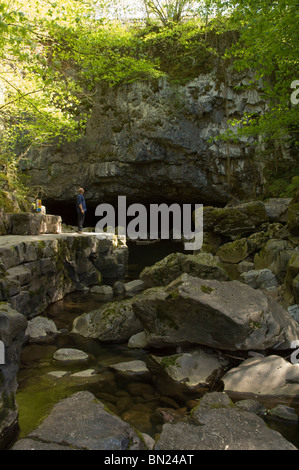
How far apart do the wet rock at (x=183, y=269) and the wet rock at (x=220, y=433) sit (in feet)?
18.7

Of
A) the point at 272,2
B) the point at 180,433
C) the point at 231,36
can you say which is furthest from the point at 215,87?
the point at 180,433

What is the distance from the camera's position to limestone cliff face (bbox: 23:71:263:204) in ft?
72.6

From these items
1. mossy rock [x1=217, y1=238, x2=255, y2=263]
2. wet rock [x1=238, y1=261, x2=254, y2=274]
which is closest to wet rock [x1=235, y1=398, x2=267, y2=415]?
wet rock [x1=238, y1=261, x2=254, y2=274]

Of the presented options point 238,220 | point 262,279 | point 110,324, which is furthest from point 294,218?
point 110,324

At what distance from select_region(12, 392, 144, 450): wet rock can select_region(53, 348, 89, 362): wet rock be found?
99.3 inches

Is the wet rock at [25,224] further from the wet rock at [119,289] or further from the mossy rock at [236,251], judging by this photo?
the mossy rock at [236,251]

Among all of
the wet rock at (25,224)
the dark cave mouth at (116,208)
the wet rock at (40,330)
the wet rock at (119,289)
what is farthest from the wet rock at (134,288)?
the dark cave mouth at (116,208)

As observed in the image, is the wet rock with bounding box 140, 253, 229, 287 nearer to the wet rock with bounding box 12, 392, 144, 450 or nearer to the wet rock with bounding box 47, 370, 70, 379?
the wet rock with bounding box 47, 370, 70, 379

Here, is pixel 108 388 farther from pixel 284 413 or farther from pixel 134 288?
pixel 134 288

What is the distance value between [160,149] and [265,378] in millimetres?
19921

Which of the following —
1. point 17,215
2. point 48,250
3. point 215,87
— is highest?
point 215,87

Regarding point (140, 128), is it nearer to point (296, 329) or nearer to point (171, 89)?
point (171, 89)

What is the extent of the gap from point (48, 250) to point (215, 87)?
58.3ft

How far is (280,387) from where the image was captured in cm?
458
